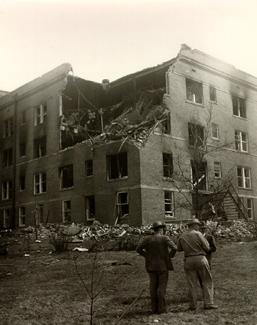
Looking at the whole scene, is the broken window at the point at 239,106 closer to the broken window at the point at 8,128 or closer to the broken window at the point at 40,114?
the broken window at the point at 40,114

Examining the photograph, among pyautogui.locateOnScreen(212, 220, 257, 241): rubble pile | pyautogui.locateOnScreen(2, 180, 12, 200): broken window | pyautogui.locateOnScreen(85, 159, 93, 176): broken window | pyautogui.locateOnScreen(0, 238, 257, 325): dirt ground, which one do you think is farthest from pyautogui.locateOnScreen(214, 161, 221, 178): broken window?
pyautogui.locateOnScreen(2, 180, 12, 200): broken window

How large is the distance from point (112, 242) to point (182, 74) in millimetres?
16661

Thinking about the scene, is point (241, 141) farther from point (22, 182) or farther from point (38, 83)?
point (22, 182)

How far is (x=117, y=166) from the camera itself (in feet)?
102

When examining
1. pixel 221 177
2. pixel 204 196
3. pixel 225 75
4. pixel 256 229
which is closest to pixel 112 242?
pixel 256 229

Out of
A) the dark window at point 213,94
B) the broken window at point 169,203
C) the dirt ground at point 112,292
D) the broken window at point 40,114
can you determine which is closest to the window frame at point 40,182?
the broken window at point 40,114

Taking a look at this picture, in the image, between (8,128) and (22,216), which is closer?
(22,216)

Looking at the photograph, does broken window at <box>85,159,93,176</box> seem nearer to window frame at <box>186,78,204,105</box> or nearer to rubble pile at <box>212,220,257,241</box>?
window frame at <box>186,78,204,105</box>

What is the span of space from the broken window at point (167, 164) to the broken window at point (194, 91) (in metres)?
5.88

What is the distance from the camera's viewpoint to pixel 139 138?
30188 millimetres

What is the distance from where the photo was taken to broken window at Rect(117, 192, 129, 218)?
29781mm

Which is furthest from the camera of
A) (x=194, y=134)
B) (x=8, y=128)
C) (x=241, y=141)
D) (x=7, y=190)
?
(x=8, y=128)

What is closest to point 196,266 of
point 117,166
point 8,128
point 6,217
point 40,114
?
point 117,166

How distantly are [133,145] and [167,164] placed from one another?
338cm
